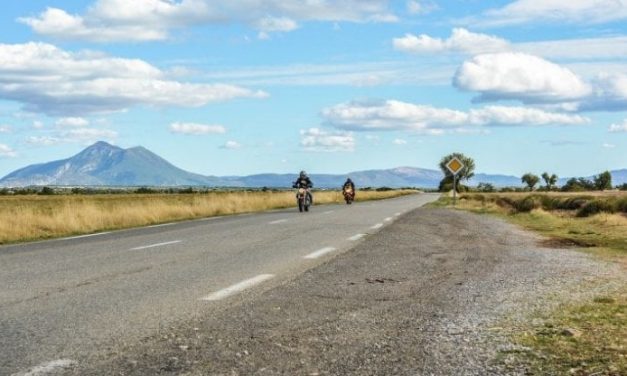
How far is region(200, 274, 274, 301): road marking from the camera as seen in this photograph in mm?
7609

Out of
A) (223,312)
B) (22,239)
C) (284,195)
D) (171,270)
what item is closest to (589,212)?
(284,195)

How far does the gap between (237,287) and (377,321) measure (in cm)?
242

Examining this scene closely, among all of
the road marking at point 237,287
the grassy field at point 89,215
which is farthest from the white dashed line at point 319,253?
the grassy field at point 89,215

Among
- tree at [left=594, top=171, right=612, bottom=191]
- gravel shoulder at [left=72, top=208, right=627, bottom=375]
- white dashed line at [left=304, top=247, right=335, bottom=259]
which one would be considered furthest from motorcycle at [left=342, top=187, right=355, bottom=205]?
tree at [left=594, top=171, right=612, bottom=191]

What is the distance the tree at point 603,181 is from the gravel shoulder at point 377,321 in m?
131

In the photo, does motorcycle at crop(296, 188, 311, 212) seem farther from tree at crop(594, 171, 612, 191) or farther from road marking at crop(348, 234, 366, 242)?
tree at crop(594, 171, 612, 191)

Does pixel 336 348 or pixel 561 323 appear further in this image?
pixel 561 323

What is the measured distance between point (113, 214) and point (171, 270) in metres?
14.6

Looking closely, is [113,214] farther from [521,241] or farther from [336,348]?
[336,348]

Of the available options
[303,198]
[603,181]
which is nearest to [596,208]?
[303,198]

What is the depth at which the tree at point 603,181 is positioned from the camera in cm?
13301

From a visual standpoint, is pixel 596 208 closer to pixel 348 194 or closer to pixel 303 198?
pixel 303 198

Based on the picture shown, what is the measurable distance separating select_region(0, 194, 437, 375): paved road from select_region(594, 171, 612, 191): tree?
128 metres

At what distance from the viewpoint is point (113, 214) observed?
23781 mm
